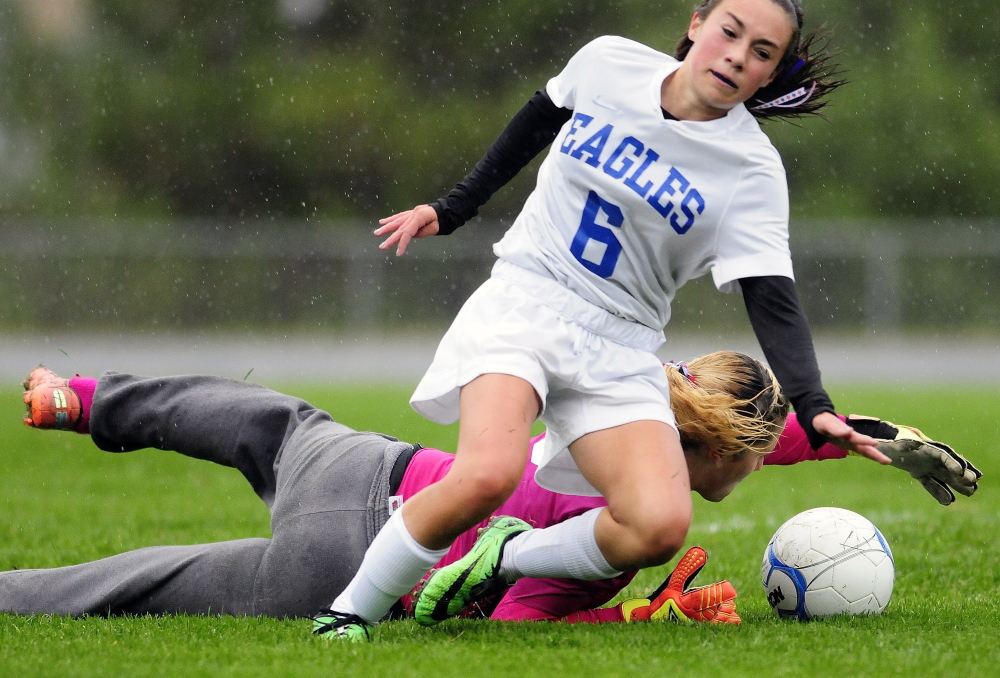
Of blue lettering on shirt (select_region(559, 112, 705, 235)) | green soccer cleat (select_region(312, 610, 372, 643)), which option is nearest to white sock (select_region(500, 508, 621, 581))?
green soccer cleat (select_region(312, 610, 372, 643))

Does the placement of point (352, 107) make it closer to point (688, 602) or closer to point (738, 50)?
point (738, 50)

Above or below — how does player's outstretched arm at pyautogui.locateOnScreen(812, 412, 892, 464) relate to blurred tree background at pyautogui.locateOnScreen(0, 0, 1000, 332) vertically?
above

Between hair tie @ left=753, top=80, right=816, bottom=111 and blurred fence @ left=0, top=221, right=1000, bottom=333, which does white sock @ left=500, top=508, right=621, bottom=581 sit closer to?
hair tie @ left=753, top=80, right=816, bottom=111

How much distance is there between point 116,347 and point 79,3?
799cm

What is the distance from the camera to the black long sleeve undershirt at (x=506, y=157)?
3.62 meters

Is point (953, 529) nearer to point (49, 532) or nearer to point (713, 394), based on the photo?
point (713, 394)

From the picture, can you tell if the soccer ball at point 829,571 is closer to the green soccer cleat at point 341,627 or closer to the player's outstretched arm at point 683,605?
the player's outstretched arm at point 683,605

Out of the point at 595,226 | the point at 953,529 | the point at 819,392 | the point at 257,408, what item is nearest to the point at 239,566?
the point at 257,408

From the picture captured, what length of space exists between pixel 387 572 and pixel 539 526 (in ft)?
A: 2.16

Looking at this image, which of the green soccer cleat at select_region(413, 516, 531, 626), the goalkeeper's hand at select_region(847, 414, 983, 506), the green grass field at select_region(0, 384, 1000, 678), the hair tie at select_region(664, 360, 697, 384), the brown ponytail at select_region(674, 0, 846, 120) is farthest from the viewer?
the hair tie at select_region(664, 360, 697, 384)

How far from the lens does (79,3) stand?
2173cm

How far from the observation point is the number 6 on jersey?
328 cm

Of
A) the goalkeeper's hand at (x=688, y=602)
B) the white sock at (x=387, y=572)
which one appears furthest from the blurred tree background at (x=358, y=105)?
the white sock at (x=387, y=572)

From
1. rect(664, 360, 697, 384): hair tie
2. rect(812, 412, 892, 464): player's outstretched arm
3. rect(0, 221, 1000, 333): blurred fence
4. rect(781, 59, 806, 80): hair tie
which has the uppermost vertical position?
rect(781, 59, 806, 80): hair tie
